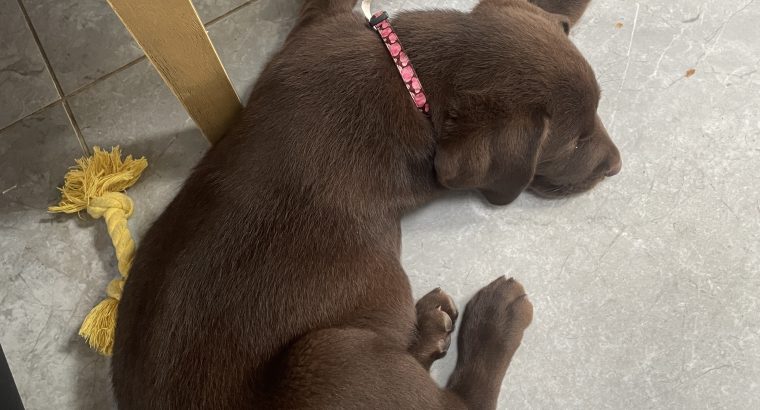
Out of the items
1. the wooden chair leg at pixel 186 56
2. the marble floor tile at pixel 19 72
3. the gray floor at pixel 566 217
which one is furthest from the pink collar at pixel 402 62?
the marble floor tile at pixel 19 72

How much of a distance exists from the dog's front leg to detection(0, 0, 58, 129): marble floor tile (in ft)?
5.61

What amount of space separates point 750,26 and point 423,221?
4.47 ft

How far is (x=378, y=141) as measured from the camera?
A: 1601 mm

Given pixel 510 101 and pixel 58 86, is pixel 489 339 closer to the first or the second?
pixel 510 101

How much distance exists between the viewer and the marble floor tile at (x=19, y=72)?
229 cm

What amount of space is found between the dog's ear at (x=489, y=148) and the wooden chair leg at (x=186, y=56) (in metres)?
0.72

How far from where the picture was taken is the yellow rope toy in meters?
2.05

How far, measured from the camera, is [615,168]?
2.02 meters

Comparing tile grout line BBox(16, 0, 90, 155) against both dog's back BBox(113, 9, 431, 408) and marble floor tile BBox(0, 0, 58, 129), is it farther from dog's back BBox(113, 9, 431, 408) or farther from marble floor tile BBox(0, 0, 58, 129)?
dog's back BBox(113, 9, 431, 408)

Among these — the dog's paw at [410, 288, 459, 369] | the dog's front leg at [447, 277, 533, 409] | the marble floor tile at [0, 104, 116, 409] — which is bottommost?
the dog's front leg at [447, 277, 533, 409]

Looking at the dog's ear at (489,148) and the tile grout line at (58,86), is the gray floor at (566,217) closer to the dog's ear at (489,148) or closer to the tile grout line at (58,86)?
the tile grout line at (58,86)

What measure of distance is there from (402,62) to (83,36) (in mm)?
1416

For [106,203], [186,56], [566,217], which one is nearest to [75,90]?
[106,203]

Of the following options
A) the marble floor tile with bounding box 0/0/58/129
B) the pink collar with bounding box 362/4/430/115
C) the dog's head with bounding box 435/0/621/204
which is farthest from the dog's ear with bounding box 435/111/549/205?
the marble floor tile with bounding box 0/0/58/129
